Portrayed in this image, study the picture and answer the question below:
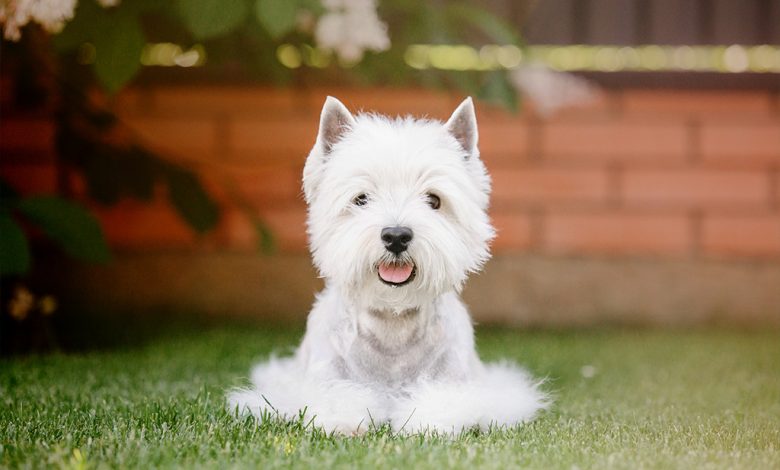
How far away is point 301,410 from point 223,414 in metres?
0.30

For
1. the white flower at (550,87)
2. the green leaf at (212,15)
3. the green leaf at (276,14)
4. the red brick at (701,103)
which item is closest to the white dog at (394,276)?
the green leaf at (276,14)

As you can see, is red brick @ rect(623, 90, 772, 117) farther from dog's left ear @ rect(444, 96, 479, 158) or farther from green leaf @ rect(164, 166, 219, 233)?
dog's left ear @ rect(444, 96, 479, 158)

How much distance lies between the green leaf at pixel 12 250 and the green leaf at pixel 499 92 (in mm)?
2149

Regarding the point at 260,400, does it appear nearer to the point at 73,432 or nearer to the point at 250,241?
the point at 73,432

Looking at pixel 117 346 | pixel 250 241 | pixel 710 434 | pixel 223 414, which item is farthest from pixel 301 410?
pixel 250 241

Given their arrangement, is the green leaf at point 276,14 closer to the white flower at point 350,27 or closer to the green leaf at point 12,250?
the white flower at point 350,27

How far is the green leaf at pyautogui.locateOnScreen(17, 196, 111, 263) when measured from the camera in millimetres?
4000

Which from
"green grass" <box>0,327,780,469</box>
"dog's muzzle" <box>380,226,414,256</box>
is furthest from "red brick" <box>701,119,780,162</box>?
"dog's muzzle" <box>380,226,414,256</box>

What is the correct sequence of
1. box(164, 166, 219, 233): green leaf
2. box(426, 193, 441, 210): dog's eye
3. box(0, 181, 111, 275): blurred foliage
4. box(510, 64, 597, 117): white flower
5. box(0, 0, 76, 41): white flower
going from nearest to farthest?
box(426, 193, 441, 210): dog's eye, box(0, 0, 76, 41): white flower, box(0, 181, 111, 275): blurred foliage, box(164, 166, 219, 233): green leaf, box(510, 64, 597, 117): white flower

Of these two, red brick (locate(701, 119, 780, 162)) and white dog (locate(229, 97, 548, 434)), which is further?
red brick (locate(701, 119, 780, 162))

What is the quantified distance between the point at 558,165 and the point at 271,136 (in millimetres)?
1963

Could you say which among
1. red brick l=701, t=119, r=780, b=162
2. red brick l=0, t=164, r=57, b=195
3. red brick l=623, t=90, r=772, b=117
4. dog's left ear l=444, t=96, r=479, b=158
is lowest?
red brick l=0, t=164, r=57, b=195

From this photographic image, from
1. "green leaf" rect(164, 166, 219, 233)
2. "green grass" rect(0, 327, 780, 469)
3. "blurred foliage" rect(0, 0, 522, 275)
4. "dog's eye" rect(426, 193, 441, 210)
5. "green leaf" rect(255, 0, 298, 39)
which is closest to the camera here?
"green grass" rect(0, 327, 780, 469)

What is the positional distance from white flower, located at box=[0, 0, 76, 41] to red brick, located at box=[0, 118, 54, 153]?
97.7 inches
